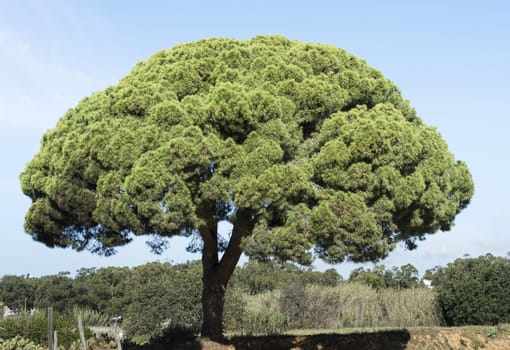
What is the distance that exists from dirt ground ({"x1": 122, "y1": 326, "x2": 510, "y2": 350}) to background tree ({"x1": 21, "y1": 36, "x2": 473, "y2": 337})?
9.23ft

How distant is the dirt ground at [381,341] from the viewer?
41.9 ft

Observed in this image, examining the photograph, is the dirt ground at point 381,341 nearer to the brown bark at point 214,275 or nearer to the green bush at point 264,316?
the brown bark at point 214,275

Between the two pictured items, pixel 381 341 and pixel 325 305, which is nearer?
pixel 381 341

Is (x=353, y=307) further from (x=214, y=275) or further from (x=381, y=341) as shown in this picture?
(x=214, y=275)

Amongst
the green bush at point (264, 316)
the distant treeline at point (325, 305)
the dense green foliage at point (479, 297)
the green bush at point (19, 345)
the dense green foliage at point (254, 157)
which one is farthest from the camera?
the green bush at point (264, 316)

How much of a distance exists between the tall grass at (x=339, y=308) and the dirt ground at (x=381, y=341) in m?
5.03

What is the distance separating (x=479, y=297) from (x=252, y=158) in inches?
487

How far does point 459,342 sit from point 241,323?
741 cm

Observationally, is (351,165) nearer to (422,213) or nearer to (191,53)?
(422,213)

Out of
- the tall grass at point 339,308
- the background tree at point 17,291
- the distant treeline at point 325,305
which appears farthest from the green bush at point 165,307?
the background tree at point 17,291

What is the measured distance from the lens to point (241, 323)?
1952 cm

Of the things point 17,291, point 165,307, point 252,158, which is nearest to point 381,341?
point 252,158

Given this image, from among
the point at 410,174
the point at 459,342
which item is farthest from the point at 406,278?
the point at 410,174

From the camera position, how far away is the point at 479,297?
61.5 ft
